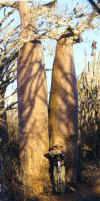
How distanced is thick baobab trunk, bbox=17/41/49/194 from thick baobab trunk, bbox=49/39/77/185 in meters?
0.16

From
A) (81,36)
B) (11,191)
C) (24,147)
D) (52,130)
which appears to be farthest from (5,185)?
(81,36)

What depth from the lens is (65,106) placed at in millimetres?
8242

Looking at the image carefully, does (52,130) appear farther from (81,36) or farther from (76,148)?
(81,36)

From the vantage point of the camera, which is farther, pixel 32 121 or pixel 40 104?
pixel 40 104

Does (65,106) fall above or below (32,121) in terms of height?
above

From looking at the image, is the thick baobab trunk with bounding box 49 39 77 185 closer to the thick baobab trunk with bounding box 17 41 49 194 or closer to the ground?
the thick baobab trunk with bounding box 17 41 49 194

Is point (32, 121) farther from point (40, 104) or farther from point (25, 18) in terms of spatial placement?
point (25, 18)

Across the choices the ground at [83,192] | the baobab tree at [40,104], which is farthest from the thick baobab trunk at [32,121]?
the ground at [83,192]

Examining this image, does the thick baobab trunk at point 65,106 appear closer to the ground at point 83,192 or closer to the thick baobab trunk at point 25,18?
the ground at point 83,192

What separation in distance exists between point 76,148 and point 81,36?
180 centimetres

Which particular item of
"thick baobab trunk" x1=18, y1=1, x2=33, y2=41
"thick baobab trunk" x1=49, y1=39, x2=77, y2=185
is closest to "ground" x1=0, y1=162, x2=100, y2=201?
"thick baobab trunk" x1=49, y1=39, x2=77, y2=185

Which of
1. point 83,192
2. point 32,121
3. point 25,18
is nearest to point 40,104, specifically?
point 32,121

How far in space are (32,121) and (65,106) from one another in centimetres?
60

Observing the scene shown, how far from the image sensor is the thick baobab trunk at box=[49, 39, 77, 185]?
26.9ft
